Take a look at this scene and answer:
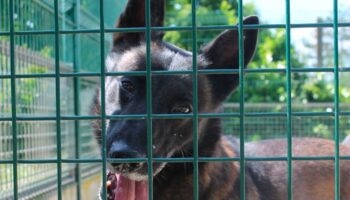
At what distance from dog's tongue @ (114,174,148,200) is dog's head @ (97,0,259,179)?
11cm

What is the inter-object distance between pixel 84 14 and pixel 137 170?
2.30 metres

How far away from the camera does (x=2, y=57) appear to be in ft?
8.41

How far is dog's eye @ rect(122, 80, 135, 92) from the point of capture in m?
2.64

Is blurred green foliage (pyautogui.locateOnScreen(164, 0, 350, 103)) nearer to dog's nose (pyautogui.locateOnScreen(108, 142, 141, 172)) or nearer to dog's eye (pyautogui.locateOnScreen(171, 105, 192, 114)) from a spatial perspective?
dog's eye (pyautogui.locateOnScreen(171, 105, 192, 114))

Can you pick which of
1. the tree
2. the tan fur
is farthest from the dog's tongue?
the tree

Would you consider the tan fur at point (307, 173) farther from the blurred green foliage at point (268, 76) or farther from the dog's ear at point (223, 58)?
the blurred green foliage at point (268, 76)

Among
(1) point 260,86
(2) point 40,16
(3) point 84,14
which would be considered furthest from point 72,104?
(1) point 260,86

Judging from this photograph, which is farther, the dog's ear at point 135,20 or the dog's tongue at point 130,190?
the dog's ear at point 135,20

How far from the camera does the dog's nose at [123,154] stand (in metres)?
1.99

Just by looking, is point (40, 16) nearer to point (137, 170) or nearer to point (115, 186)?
point (115, 186)

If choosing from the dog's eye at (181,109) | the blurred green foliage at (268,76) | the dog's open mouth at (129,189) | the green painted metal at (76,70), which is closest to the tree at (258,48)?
the blurred green foliage at (268,76)

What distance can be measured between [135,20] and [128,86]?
19.6 inches

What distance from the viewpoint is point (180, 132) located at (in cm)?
275

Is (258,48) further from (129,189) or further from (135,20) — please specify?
(129,189)
